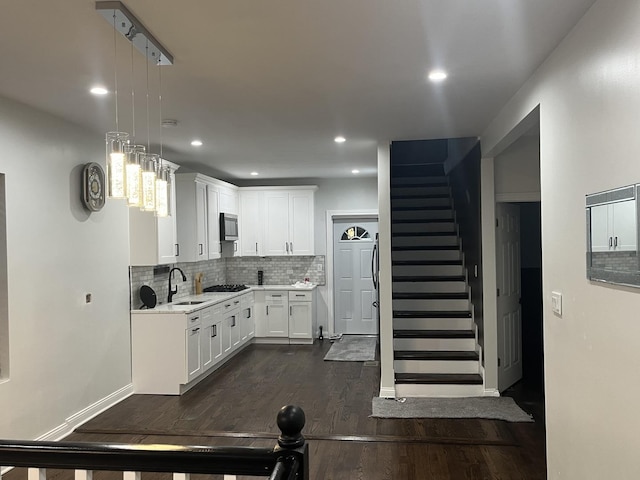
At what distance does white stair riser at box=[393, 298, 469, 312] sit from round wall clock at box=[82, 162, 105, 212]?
3.44 m

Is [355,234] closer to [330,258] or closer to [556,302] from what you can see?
[330,258]

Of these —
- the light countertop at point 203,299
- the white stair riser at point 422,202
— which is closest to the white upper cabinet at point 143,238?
the light countertop at point 203,299

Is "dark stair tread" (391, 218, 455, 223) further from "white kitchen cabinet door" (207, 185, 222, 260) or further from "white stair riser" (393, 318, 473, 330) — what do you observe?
"white kitchen cabinet door" (207, 185, 222, 260)

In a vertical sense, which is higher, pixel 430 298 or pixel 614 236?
pixel 614 236

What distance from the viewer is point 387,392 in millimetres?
5027

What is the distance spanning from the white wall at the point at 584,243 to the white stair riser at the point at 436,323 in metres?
2.67

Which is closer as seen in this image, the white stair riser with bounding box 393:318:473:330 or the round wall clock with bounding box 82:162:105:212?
the round wall clock with bounding box 82:162:105:212

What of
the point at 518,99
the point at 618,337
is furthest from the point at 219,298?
the point at 618,337

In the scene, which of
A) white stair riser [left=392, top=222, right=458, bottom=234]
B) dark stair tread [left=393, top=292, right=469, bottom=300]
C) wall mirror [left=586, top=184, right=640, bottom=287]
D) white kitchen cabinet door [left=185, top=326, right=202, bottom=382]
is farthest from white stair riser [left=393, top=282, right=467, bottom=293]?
wall mirror [left=586, top=184, right=640, bottom=287]

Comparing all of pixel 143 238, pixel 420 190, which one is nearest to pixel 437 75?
pixel 143 238

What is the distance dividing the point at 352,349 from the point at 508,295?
8.77 feet

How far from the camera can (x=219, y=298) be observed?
6.37 meters

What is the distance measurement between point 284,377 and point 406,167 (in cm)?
409

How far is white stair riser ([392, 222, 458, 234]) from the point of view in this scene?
23.2 ft
